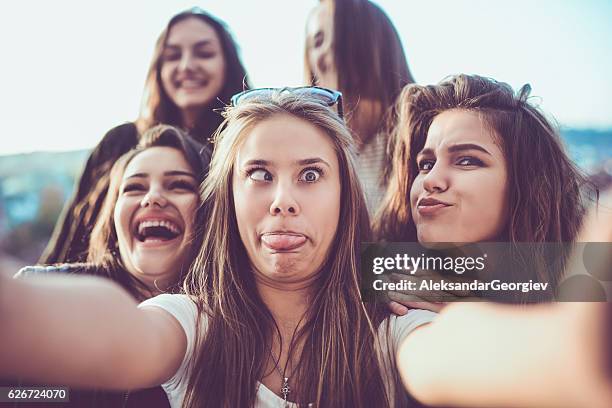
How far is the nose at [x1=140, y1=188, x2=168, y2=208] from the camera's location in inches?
58.0

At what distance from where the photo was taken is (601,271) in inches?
51.4

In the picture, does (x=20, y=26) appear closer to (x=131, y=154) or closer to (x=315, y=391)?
(x=131, y=154)

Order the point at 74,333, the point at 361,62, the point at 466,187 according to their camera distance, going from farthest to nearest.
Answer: the point at 361,62
the point at 466,187
the point at 74,333

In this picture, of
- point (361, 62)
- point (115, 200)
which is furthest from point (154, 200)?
point (361, 62)

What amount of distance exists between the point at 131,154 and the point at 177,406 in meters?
0.72

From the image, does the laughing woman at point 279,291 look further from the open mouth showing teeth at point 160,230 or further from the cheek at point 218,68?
the cheek at point 218,68

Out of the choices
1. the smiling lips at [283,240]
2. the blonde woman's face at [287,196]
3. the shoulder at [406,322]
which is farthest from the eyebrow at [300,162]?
the shoulder at [406,322]

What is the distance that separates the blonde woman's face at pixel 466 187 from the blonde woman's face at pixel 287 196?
0.26 meters

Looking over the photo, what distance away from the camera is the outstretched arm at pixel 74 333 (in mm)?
855

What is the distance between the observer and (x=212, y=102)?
5.29 ft

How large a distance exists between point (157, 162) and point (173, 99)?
23cm

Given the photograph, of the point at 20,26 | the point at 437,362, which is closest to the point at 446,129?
the point at 437,362

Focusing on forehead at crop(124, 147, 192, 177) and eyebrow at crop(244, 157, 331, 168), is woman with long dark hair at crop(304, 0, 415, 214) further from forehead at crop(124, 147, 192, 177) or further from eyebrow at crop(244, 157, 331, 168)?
forehead at crop(124, 147, 192, 177)

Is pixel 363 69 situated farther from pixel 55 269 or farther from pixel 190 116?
pixel 55 269
